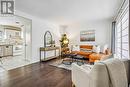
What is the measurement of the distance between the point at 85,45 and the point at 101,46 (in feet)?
3.22

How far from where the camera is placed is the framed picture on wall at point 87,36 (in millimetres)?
5956

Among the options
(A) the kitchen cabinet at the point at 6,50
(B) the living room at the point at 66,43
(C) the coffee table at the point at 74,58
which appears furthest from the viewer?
(A) the kitchen cabinet at the point at 6,50

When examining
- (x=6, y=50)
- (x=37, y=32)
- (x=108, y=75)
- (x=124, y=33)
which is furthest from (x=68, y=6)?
(x=6, y=50)

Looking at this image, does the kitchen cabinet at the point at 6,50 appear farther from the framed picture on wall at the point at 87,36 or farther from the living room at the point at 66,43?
the framed picture on wall at the point at 87,36

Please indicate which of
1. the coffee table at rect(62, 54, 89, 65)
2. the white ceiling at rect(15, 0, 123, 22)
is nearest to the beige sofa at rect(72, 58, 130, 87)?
the white ceiling at rect(15, 0, 123, 22)

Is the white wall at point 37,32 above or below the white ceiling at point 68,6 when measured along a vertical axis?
below

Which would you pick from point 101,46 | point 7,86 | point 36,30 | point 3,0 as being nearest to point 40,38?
point 36,30

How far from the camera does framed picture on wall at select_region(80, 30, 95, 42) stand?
596cm

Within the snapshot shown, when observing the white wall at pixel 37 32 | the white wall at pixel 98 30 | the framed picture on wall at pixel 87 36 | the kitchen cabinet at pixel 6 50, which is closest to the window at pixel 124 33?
the white wall at pixel 98 30

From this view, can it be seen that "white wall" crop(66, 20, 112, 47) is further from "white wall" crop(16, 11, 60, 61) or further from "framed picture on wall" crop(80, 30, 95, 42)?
"white wall" crop(16, 11, 60, 61)

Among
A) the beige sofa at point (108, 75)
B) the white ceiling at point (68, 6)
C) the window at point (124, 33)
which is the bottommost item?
the beige sofa at point (108, 75)

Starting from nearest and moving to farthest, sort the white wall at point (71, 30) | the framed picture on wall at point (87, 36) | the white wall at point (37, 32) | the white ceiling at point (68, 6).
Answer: the white ceiling at point (68, 6), the white wall at point (37, 32), the white wall at point (71, 30), the framed picture on wall at point (87, 36)

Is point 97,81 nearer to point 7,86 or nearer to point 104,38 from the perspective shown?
point 7,86

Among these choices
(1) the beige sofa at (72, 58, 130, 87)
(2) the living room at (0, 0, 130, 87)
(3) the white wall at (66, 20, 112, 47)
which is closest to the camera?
(1) the beige sofa at (72, 58, 130, 87)
